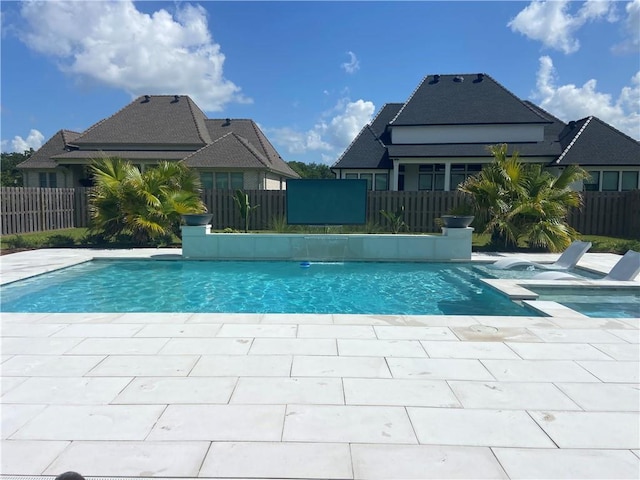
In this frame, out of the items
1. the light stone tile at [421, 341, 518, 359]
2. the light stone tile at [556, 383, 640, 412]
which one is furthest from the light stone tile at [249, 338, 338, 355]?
the light stone tile at [556, 383, 640, 412]

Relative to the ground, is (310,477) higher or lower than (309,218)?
lower

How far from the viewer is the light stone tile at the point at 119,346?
4812mm

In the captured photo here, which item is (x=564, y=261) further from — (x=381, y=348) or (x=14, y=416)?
(x=14, y=416)

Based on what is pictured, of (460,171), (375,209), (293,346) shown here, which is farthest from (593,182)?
(293,346)

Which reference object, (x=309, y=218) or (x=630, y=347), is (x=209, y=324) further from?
(x=309, y=218)

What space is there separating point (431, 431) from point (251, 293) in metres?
6.39

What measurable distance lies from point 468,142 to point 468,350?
2433 centimetres

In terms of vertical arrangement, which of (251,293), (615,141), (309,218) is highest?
(615,141)

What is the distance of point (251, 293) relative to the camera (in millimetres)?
9227

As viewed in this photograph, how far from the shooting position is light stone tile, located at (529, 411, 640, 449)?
3121mm

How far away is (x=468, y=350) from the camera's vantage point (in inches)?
→ 195

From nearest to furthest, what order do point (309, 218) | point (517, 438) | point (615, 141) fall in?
point (517, 438)
point (309, 218)
point (615, 141)

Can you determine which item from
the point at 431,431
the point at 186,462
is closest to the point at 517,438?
the point at 431,431

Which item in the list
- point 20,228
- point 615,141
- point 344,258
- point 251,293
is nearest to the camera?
point 251,293
